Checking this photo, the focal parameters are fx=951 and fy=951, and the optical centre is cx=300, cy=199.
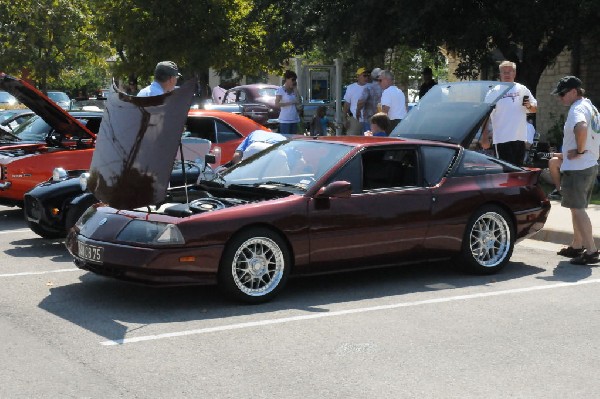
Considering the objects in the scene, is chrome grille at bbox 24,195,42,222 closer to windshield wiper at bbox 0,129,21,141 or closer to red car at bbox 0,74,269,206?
red car at bbox 0,74,269,206

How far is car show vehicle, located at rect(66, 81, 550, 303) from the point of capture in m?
7.39

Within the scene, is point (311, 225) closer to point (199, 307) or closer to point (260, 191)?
point (260, 191)

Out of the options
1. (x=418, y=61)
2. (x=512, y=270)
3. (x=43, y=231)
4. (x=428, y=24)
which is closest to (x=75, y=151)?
(x=43, y=231)

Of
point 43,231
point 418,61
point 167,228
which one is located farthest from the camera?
point 418,61

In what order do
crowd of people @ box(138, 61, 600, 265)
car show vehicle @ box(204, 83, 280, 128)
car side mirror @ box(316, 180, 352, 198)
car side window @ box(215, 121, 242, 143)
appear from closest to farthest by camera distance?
car side mirror @ box(316, 180, 352, 198)
crowd of people @ box(138, 61, 600, 265)
car side window @ box(215, 121, 242, 143)
car show vehicle @ box(204, 83, 280, 128)

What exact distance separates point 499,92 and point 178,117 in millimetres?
4241

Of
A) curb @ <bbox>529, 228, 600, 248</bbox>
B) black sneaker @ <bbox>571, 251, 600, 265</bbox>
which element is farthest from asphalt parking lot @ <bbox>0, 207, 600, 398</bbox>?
curb @ <bbox>529, 228, 600, 248</bbox>

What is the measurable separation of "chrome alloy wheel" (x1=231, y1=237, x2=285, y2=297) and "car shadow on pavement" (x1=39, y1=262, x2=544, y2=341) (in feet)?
0.51

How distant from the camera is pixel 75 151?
12398 mm

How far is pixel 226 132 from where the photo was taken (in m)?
13.8

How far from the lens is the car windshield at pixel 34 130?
1326 cm

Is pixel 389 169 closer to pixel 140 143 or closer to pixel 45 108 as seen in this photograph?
pixel 140 143

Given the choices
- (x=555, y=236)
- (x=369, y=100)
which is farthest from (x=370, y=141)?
(x=369, y=100)

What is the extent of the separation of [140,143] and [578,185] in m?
4.56
